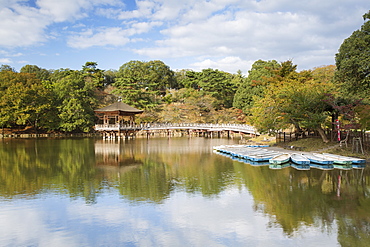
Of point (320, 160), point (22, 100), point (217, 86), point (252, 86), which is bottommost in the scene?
point (320, 160)

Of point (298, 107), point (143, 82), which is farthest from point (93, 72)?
point (298, 107)

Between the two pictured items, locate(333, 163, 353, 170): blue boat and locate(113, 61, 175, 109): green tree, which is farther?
locate(113, 61, 175, 109): green tree

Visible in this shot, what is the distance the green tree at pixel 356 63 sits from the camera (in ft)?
64.6

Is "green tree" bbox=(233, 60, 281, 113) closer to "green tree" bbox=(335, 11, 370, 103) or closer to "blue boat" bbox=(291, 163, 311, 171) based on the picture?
"green tree" bbox=(335, 11, 370, 103)

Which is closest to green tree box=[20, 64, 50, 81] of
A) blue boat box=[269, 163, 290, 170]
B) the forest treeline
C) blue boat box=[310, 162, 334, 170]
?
the forest treeline

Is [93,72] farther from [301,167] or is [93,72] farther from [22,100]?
[301,167]

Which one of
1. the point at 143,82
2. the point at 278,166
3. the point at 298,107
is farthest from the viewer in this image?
the point at 143,82

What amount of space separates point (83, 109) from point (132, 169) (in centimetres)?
2950

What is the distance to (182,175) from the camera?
55.9 ft

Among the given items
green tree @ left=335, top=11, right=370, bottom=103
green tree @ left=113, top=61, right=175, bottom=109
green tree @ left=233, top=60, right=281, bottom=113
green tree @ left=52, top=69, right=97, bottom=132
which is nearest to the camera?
green tree @ left=335, top=11, right=370, bottom=103

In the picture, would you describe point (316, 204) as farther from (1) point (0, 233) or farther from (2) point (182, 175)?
(1) point (0, 233)

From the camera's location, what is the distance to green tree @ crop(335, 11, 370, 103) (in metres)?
19.7

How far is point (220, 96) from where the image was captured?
54250 mm

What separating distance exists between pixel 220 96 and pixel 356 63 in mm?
34785
